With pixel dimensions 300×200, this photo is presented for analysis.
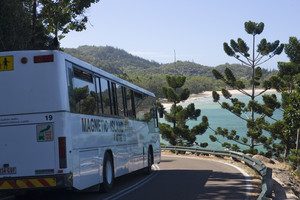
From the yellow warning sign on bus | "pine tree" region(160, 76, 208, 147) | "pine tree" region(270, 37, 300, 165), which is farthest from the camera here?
"pine tree" region(160, 76, 208, 147)

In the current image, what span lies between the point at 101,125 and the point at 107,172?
134cm

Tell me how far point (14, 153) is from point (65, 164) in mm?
1063

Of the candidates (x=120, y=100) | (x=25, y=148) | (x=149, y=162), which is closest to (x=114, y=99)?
(x=120, y=100)

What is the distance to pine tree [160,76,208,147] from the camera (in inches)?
2071

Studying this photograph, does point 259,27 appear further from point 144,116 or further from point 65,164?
point 65,164

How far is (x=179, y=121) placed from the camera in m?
54.0

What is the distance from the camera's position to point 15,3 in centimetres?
1695

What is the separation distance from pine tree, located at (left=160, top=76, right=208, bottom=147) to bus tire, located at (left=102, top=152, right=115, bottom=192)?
4136 centimetres

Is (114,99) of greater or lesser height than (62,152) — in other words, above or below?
above

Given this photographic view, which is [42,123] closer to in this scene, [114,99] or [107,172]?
[107,172]

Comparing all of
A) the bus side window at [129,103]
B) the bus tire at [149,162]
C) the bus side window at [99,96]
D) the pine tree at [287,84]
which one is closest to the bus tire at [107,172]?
the bus side window at [99,96]

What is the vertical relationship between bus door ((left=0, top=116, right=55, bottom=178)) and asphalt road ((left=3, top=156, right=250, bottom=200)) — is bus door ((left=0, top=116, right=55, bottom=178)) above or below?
above

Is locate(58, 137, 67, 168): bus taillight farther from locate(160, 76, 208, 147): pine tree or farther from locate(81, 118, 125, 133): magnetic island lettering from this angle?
locate(160, 76, 208, 147): pine tree

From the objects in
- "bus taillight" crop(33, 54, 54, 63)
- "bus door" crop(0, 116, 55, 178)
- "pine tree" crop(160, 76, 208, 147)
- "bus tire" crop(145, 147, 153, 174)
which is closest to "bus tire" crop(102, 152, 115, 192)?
"bus door" crop(0, 116, 55, 178)
